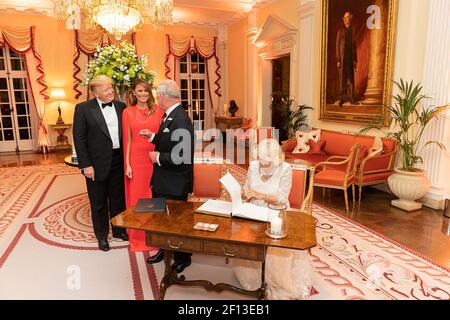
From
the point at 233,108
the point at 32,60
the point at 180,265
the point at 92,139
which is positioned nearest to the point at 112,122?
the point at 92,139

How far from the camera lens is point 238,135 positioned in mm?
9016

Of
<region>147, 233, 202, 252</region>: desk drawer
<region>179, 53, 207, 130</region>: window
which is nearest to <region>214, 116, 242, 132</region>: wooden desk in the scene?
<region>179, 53, 207, 130</region>: window

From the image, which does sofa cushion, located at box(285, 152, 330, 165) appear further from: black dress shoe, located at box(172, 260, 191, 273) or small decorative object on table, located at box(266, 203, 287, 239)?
small decorative object on table, located at box(266, 203, 287, 239)

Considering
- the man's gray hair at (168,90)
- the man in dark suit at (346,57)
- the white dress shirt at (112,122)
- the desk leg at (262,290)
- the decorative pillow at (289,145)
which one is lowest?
the desk leg at (262,290)

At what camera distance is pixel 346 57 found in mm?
5777

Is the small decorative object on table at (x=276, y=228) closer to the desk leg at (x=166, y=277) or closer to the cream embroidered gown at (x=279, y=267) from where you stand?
the cream embroidered gown at (x=279, y=267)

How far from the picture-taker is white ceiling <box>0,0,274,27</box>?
824cm

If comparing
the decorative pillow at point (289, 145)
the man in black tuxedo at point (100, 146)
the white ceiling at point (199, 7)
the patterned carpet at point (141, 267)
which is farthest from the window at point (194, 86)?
the man in black tuxedo at point (100, 146)

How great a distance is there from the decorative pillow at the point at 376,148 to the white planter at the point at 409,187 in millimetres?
370

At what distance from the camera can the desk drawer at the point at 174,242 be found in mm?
1999

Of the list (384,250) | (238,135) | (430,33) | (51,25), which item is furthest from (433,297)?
(51,25)

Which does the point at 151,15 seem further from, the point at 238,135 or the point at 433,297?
the point at 433,297

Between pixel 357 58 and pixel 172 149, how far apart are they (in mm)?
4305

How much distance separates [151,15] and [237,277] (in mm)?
5019
